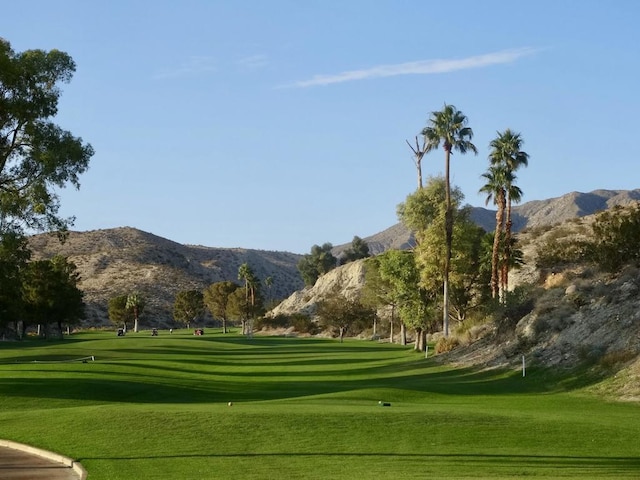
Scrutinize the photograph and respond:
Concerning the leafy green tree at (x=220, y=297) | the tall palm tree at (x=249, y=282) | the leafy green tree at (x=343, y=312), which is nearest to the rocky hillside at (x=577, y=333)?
the leafy green tree at (x=343, y=312)

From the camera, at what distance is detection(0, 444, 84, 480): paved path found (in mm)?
19297

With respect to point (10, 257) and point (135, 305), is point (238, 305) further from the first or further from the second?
point (10, 257)

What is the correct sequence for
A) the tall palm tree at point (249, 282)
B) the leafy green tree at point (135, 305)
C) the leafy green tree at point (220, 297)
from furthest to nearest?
1. the leafy green tree at point (220, 297)
2. the tall palm tree at point (249, 282)
3. the leafy green tree at point (135, 305)

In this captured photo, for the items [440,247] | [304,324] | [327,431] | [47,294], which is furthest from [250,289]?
[327,431]

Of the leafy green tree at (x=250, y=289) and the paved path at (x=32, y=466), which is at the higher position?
the leafy green tree at (x=250, y=289)

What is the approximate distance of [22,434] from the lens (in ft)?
83.5

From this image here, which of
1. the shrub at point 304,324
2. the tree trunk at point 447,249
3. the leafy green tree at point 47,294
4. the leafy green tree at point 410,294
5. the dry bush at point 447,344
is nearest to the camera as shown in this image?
the dry bush at point 447,344

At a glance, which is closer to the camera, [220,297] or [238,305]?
[238,305]

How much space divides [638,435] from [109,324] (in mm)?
164559

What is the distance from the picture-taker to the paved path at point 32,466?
19297mm

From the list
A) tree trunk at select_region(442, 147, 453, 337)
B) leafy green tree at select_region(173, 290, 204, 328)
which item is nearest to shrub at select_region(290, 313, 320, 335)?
leafy green tree at select_region(173, 290, 204, 328)

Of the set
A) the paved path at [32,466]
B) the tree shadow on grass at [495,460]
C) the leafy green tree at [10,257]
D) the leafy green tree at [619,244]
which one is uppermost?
the leafy green tree at [619,244]

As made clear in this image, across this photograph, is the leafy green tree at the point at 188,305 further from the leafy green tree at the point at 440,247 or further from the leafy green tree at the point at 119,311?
the leafy green tree at the point at 440,247

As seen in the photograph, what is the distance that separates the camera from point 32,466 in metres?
20.7
